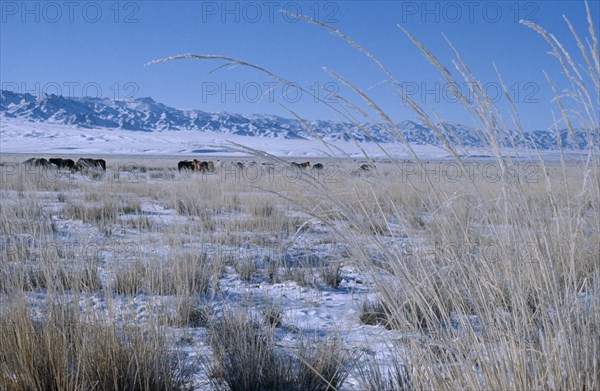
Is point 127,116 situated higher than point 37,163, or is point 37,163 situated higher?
point 127,116

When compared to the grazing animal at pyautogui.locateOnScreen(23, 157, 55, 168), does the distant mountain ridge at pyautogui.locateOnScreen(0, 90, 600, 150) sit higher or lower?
higher

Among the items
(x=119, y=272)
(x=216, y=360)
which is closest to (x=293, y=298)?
(x=119, y=272)

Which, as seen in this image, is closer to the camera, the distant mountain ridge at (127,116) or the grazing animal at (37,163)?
the grazing animal at (37,163)

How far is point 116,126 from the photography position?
152 m

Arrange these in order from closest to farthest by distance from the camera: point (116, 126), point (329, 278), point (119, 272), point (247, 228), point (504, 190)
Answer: point (504, 190), point (119, 272), point (329, 278), point (247, 228), point (116, 126)

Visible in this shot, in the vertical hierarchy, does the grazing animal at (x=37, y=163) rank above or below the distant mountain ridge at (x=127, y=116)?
below

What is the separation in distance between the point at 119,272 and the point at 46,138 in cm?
11376

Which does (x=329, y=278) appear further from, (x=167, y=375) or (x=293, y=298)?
(x=167, y=375)

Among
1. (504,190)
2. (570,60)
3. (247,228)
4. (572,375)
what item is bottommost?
(247,228)

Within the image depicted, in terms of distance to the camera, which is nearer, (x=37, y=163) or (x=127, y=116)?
(x=37, y=163)

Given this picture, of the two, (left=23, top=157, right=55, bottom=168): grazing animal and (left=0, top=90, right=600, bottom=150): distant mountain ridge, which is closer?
(left=23, top=157, right=55, bottom=168): grazing animal

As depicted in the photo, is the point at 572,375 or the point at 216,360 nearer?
the point at 572,375

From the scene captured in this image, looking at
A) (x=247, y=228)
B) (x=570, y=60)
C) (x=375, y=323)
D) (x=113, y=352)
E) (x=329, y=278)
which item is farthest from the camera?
(x=247, y=228)

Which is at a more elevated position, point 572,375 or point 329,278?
point 572,375
